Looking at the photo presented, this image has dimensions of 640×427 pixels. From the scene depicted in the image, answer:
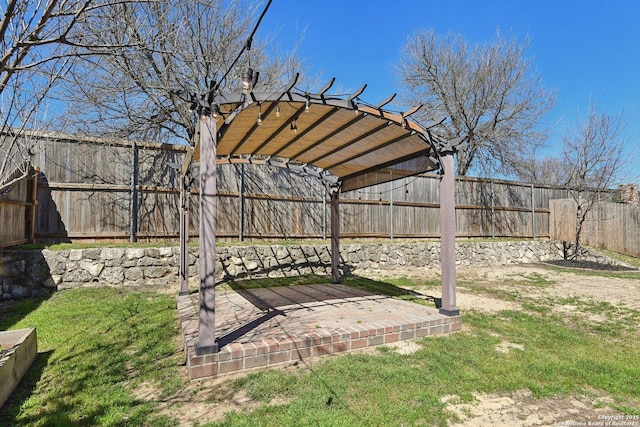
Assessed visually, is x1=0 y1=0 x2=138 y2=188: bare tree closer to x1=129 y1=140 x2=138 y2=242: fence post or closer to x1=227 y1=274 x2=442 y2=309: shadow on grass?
x1=129 y1=140 x2=138 y2=242: fence post

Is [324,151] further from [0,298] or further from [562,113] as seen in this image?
[562,113]

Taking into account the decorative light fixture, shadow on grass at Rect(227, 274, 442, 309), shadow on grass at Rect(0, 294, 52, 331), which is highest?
the decorative light fixture

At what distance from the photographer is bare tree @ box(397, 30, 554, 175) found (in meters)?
13.4

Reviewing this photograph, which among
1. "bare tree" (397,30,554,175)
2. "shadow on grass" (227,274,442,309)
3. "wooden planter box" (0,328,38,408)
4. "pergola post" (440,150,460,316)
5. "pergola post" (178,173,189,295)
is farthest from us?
"bare tree" (397,30,554,175)

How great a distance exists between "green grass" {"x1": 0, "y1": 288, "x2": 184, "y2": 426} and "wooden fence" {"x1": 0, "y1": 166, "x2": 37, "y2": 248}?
1160 millimetres

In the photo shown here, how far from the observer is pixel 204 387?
2.74 meters

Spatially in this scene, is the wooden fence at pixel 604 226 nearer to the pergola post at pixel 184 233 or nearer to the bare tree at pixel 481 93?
the bare tree at pixel 481 93

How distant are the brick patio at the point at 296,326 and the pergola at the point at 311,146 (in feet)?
0.63

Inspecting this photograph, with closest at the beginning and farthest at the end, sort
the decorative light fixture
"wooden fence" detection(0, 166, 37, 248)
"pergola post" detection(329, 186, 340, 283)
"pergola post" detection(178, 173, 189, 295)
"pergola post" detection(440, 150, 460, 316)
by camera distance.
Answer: the decorative light fixture, "pergola post" detection(440, 150, 460, 316), "wooden fence" detection(0, 166, 37, 248), "pergola post" detection(178, 173, 189, 295), "pergola post" detection(329, 186, 340, 283)

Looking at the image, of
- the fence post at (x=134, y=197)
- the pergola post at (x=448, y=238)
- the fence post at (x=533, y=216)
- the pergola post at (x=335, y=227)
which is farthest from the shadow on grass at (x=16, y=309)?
the fence post at (x=533, y=216)

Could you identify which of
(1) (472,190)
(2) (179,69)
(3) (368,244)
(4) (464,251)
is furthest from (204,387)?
(1) (472,190)

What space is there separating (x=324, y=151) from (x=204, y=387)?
3.61 m

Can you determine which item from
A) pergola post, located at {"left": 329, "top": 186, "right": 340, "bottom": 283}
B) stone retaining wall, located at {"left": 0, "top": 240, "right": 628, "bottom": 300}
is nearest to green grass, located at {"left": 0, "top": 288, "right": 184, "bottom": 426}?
stone retaining wall, located at {"left": 0, "top": 240, "right": 628, "bottom": 300}

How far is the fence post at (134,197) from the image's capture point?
7051mm
